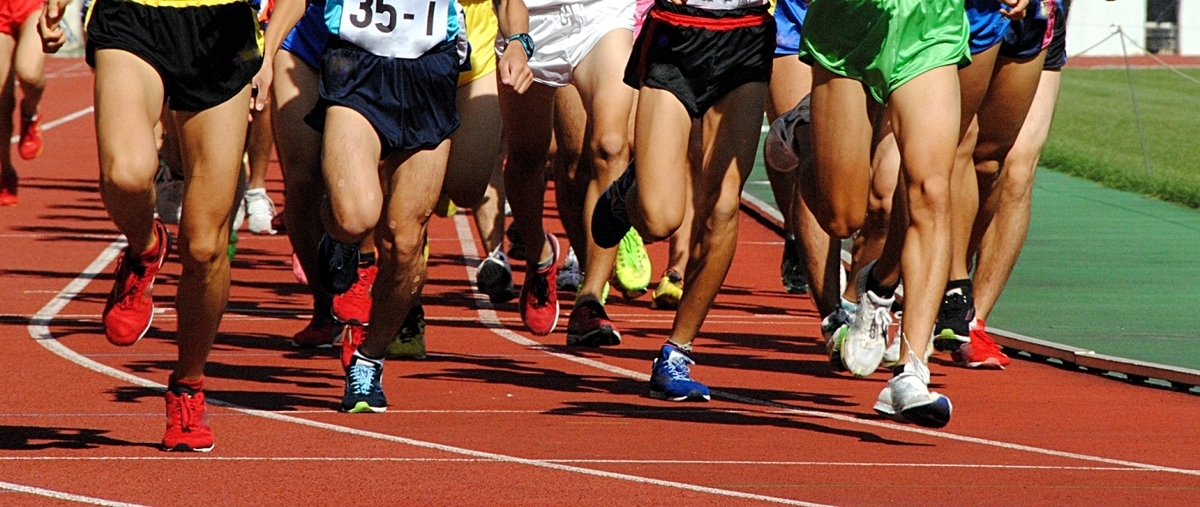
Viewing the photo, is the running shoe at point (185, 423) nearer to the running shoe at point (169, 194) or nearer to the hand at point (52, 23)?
the hand at point (52, 23)

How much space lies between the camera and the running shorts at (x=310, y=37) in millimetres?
8688

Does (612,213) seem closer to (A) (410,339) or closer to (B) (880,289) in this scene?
(A) (410,339)

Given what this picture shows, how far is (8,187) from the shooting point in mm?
16219

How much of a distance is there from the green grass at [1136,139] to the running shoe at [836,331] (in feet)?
26.4

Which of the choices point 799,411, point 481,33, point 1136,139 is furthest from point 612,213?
point 1136,139

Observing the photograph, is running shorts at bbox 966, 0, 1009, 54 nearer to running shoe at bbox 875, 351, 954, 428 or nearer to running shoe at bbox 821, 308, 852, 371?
running shoe at bbox 821, 308, 852, 371

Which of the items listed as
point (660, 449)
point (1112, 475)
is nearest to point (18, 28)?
point (660, 449)

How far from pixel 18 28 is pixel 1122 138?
483 inches

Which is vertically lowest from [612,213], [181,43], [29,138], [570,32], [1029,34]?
[29,138]

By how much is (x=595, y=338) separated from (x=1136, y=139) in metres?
14.1

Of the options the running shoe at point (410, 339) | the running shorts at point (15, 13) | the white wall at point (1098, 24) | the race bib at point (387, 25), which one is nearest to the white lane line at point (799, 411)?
the running shoe at point (410, 339)

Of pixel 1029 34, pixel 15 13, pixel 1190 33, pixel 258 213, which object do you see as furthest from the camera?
pixel 1190 33

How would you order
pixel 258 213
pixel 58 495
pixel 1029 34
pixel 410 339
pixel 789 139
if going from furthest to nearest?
pixel 258 213 < pixel 410 339 < pixel 789 139 < pixel 1029 34 < pixel 58 495

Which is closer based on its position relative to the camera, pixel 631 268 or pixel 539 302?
pixel 539 302
